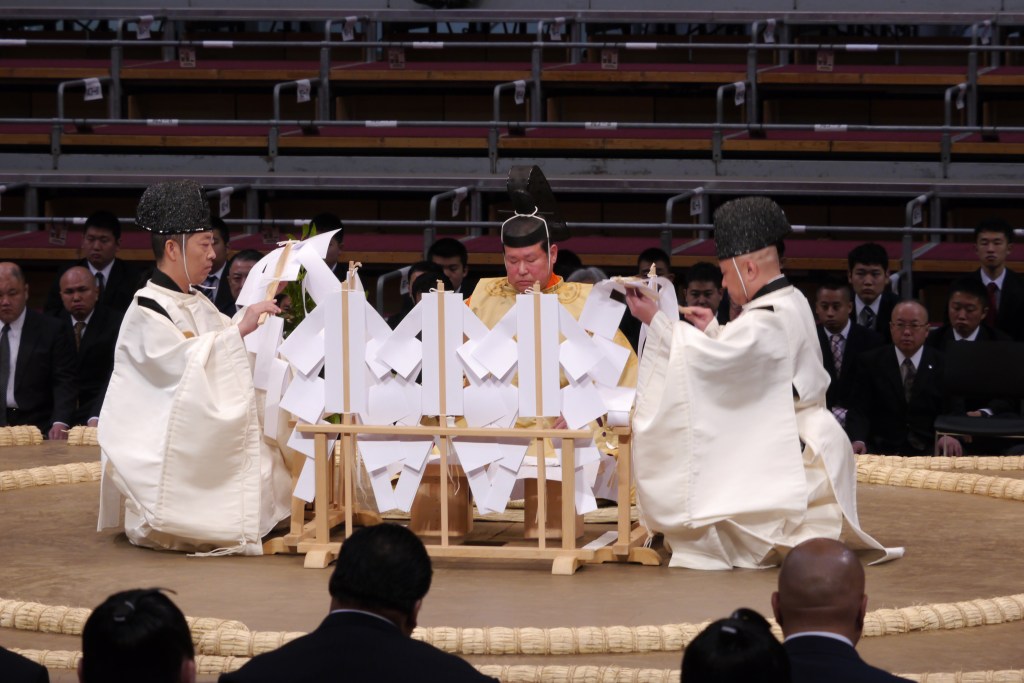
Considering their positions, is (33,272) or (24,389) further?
(33,272)

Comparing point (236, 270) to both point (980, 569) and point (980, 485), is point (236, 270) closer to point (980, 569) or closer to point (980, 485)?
point (980, 485)

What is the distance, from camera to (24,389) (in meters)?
5.43

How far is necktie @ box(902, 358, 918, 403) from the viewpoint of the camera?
5237mm

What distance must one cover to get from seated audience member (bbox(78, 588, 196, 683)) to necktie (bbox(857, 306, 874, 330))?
15.0 ft

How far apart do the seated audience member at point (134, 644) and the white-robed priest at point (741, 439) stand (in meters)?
1.92

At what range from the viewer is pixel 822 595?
178 centimetres

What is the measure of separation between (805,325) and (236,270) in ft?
9.32

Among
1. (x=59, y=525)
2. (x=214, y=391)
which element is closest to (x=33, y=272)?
(x=59, y=525)

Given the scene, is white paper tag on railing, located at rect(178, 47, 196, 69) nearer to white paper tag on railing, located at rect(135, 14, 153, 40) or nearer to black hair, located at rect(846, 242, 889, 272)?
white paper tag on railing, located at rect(135, 14, 153, 40)

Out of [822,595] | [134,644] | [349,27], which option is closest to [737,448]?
[822,595]

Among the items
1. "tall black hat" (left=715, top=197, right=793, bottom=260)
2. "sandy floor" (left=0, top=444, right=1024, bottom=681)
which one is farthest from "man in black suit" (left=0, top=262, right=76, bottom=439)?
"tall black hat" (left=715, top=197, right=793, bottom=260)

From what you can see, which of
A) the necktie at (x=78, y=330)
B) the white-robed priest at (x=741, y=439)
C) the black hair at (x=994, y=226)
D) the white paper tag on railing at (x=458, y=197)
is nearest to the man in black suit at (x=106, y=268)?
the necktie at (x=78, y=330)

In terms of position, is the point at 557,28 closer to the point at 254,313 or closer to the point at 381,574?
the point at 254,313

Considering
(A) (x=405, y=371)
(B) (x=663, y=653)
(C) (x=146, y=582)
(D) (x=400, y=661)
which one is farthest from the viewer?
(A) (x=405, y=371)
